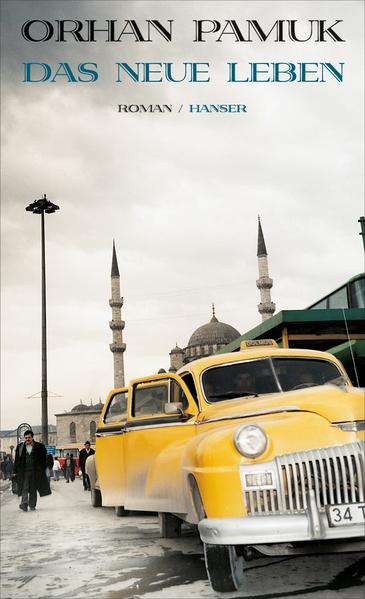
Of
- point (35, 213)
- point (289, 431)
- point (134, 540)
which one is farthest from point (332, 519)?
point (35, 213)

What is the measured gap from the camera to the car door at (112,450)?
688 centimetres

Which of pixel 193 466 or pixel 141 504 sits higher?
pixel 193 466

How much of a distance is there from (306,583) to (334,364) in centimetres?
232

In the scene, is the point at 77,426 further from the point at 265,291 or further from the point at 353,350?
the point at 353,350

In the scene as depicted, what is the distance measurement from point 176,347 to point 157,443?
283 ft

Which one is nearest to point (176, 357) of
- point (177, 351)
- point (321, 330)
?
point (177, 351)

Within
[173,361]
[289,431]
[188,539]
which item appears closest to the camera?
Result: [289,431]

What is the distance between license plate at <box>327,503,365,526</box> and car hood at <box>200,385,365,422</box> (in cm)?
54

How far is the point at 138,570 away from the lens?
5.41 m

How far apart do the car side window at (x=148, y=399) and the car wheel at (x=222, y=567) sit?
249cm

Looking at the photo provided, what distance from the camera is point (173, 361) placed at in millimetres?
91250

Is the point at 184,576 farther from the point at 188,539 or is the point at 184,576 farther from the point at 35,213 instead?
the point at 35,213

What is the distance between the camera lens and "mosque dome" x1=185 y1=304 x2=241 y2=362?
7756 centimetres

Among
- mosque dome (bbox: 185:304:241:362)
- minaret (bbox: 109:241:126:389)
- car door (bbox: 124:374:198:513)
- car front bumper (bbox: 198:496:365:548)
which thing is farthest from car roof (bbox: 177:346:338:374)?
mosque dome (bbox: 185:304:241:362)
